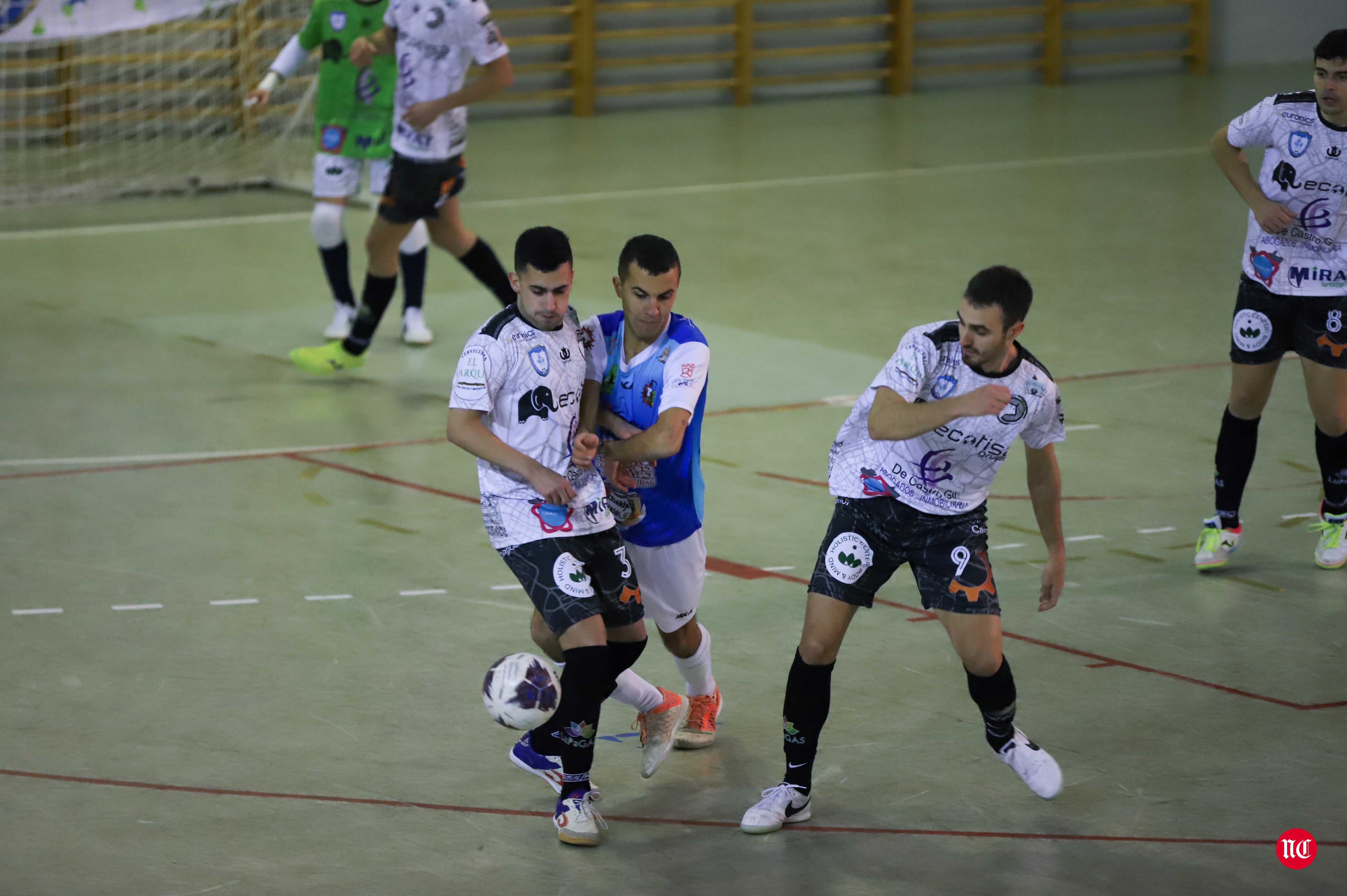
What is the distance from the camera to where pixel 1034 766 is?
4059 mm

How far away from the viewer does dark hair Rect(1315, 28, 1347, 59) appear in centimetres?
523

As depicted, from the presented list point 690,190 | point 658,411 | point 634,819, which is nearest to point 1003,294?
point 658,411

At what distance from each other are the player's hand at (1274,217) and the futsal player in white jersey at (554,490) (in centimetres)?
267

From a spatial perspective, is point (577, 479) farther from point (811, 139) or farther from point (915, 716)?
point (811, 139)

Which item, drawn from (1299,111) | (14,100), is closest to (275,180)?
(14,100)

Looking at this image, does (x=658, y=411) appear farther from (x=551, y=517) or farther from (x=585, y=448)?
(x=551, y=517)

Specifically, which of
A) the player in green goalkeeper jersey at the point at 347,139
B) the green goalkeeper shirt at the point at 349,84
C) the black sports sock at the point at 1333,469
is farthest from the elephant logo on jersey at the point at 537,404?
the green goalkeeper shirt at the point at 349,84

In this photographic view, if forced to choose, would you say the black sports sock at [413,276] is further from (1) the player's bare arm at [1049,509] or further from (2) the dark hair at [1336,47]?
(1) the player's bare arm at [1049,509]

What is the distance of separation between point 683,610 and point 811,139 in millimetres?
13116

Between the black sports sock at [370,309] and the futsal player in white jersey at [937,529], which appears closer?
the futsal player in white jersey at [937,529]

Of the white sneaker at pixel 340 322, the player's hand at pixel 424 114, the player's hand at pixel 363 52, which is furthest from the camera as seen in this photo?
the white sneaker at pixel 340 322

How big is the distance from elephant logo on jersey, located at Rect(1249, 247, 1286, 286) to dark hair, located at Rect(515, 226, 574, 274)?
2.81 metres

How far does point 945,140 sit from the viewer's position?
655 inches

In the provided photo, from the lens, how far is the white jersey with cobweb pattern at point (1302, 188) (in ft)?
17.9
